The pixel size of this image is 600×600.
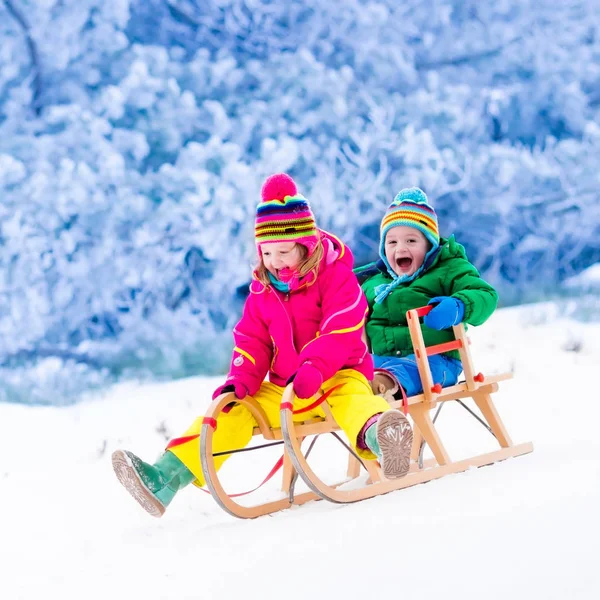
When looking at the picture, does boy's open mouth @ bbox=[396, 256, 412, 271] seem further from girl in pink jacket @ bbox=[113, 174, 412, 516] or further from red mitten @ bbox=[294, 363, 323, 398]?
red mitten @ bbox=[294, 363, 323, 398]

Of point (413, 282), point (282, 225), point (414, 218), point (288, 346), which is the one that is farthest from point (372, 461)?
point (414, 218)

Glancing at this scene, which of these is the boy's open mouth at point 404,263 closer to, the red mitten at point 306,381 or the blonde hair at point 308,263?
the blonde hair at point 308,263

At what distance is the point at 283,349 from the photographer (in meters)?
2.28

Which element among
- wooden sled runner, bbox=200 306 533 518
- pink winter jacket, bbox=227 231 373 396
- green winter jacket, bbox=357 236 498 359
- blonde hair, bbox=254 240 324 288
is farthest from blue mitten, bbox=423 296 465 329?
blonde hair, bbox=254 240 324 288

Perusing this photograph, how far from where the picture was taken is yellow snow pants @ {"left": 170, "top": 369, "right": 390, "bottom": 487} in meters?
2.08

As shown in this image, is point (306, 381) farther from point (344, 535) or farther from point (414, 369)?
point (414, 369)

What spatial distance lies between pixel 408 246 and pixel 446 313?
1.26 ft

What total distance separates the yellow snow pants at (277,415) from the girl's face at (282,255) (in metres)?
0.30

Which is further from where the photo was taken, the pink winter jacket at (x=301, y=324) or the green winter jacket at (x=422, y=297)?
the green winter jacket at (x=422, y=297)

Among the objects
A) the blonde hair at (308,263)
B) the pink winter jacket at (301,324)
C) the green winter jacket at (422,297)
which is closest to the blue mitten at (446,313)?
the green winter jacket at (422,297)

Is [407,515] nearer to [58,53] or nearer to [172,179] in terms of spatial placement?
[172,179]

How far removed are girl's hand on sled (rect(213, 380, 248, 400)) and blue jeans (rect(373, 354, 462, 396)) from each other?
0.48 metres

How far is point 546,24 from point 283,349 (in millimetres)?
3943

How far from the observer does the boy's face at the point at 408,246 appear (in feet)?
9.02
